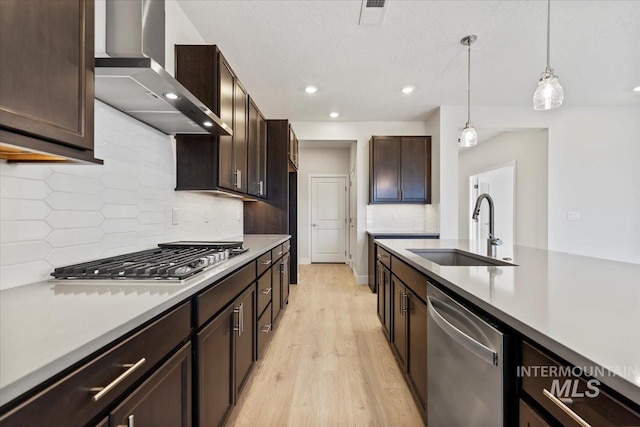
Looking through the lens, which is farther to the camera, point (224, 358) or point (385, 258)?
point (385, 258)

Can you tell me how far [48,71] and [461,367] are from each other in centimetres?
160

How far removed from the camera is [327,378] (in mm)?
2008

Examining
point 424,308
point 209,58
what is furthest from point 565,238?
point 209,58

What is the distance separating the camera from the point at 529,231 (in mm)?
4562

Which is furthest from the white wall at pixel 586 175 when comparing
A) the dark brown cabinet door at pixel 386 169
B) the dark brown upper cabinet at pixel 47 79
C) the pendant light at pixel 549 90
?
the dark brown upper cabinet at pixel 47 79

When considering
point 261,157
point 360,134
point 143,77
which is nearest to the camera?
point 143,77

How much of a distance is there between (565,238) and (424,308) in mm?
4107

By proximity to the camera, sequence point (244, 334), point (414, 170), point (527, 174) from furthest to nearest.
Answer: point (527, 174), point (414, 170), point (244, 334)

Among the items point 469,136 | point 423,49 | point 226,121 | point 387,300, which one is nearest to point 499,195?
point 469,136

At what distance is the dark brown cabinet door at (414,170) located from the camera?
175 inches

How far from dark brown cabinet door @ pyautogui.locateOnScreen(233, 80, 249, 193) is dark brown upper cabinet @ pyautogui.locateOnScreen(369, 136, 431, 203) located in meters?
2.44

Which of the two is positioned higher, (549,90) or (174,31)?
(174,31)

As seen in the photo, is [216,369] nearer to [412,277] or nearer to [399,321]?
[412,277]

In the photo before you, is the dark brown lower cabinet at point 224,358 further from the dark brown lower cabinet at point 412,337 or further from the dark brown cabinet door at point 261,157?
the dark brown cabinet door at point 261,157
